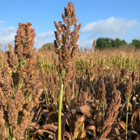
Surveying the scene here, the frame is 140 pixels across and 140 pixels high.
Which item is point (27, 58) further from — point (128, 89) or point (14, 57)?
point (128, 89)

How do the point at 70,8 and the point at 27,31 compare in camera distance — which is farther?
the point at 70,8

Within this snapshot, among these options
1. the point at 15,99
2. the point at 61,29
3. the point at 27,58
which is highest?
the point at 61,29

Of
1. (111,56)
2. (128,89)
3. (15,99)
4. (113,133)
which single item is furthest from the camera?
(111,56)

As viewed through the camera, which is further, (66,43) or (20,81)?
(66,43)

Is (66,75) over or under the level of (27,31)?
under

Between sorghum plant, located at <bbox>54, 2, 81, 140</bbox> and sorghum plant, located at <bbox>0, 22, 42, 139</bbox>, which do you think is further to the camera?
sorghum plant, located at <bbox>54, 2, 81, 140</bbox>

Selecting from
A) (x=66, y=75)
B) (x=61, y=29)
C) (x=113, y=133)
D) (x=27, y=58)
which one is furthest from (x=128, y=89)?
(x=27, y=58)

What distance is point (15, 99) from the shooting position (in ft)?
4.10

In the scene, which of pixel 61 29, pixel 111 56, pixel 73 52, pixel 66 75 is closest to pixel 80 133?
pixel 66 75

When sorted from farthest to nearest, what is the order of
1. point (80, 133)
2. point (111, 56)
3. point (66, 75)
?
point (111, 56)
point (80, 133)
point (66, 75)

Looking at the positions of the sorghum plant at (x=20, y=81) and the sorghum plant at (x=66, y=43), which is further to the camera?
the sorghum plant at (x=66, y=43)

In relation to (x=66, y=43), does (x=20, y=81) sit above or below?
below

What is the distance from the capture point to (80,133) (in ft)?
8.41

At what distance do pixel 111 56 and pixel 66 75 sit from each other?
9884 millimetres
